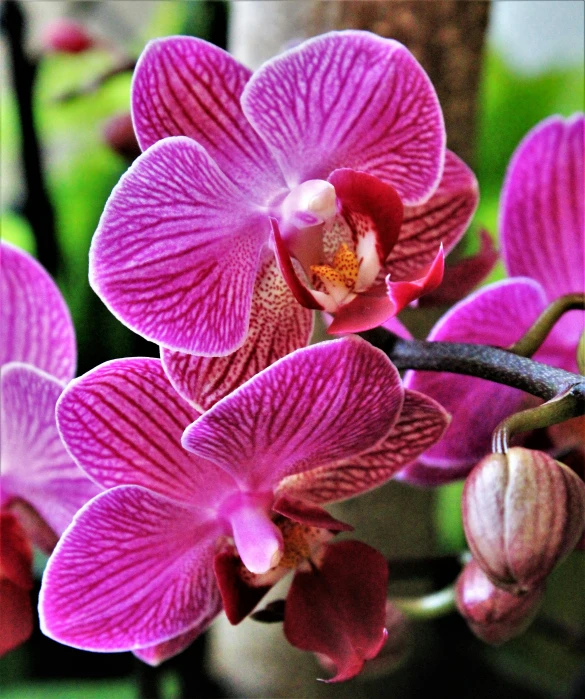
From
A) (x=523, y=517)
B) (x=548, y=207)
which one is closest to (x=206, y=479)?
(x=523, y=517)

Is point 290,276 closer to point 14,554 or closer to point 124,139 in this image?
point 14,554

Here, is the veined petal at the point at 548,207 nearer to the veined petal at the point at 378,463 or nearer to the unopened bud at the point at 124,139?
the veined petal at the point at 378,463

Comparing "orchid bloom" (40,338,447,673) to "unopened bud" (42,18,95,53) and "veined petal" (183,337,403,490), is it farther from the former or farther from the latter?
"unopened bud" (42,18,95,53)

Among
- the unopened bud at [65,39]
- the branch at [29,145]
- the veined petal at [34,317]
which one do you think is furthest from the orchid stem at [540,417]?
the unopened bud at [65,39]

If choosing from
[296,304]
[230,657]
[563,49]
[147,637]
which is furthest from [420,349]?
[563,49]

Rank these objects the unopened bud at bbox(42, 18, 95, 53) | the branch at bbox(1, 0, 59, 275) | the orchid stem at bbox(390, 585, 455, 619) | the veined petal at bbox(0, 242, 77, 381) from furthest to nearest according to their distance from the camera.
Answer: the unopened bud at bbox(42, 18, 95, 53)
the branch at bbox(1, 0, 59, 275)
the orchid stem at bbox(390, 585, 455, 619)
the veined petal at bbox(0, 242, 77, 381)

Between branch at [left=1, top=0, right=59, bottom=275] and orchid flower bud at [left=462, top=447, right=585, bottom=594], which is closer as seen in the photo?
orchid flower bud at [left=462, top=447, right=585, bottom=594]

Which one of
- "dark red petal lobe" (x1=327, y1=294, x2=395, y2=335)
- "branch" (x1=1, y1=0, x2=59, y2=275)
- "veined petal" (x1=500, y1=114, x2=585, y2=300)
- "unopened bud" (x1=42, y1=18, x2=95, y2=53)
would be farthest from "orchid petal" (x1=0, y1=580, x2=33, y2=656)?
"unopened bud" (x1=42, y1=18, x2=95, y2=53)

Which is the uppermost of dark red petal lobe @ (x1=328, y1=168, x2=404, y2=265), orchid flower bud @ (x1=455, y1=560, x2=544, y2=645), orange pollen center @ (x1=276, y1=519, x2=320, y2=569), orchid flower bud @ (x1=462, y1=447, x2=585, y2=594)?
dark red petal lobe @ (x1=328, y1=168, x2=404, y2=265)
